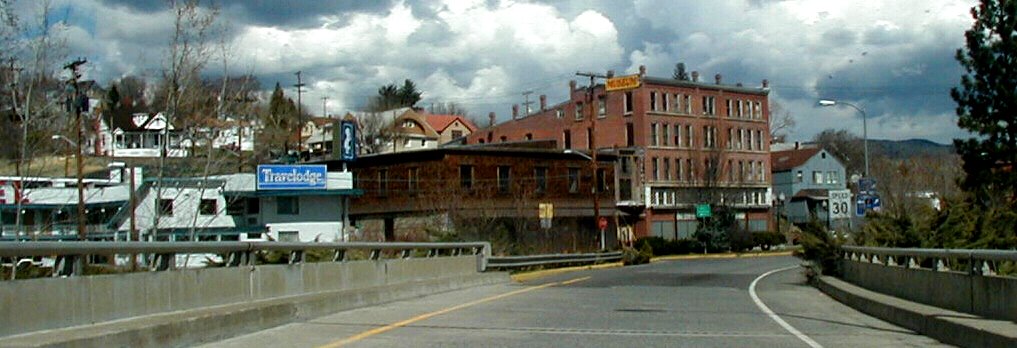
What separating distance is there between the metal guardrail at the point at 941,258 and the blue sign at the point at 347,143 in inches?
1993

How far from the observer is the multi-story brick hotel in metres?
93.1

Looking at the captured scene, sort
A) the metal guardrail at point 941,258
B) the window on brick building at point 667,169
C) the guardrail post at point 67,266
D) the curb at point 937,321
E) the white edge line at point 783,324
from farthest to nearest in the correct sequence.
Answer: the window on brick building at point 667,169
the white edge line at point 783,324
the metal guardrail at point 941,258
the curb at point 937,321
the guardrail post at point 67,266

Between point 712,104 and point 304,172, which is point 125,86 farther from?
point 712,104

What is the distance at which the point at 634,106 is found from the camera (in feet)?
307

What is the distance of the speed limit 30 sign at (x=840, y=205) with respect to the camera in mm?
34562

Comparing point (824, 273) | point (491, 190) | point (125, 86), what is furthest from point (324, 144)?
point (824, 273)

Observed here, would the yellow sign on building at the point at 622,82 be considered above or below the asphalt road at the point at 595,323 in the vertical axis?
above

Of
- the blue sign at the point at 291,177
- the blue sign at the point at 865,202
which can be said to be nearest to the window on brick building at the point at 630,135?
the blue sign at the point at 291,177

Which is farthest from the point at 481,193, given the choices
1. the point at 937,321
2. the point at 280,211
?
Answer: the point at 937,321

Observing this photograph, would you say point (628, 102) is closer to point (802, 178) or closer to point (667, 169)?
point (667, 169)

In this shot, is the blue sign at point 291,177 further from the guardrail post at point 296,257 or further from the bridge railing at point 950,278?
the guardrail post at point 296,257

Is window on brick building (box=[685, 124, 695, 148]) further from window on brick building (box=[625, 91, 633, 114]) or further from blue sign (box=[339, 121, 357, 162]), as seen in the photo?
blue sign (box=[339, 121, 357, 162])

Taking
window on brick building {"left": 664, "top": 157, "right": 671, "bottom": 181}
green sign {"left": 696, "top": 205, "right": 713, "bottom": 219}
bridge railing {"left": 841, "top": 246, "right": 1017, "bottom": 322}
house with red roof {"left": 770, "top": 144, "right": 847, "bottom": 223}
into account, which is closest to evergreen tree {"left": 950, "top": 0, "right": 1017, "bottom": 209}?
bridge railing {"left": 841, "top": 246, "right": 1017, "bottom": 322}

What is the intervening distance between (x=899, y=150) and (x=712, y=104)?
51446mm
